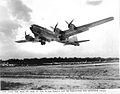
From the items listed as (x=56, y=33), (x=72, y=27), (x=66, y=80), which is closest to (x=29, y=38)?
(x=56, y=33)

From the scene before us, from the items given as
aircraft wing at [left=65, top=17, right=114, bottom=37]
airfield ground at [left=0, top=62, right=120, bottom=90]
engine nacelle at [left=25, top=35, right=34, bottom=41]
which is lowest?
airfield ground at [left=0, top=62, right=120, bottom=90]

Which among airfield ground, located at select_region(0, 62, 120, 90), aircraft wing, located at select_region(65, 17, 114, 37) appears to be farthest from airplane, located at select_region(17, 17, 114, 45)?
airfield ground, located at select_region(0, 62, 120, 90)

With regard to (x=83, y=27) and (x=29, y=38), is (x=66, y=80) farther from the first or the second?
(x=29, y=38)

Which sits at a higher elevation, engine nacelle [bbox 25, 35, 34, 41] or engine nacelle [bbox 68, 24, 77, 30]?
engine nacelle [bbox 68, 24, 77, 30]

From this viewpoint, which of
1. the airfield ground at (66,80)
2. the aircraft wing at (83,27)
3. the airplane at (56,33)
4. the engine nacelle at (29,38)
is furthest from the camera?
the engine nacelle at (29,38)

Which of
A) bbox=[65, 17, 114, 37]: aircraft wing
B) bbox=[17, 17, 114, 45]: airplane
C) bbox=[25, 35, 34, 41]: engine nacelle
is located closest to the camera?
bbox=[65, 17, 114, 37]: aircraft wing

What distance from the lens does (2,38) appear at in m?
9.48

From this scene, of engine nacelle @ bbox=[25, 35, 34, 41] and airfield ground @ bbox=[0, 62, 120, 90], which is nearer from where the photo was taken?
airfield ground @ bbox=[0, 62, 120, 90]

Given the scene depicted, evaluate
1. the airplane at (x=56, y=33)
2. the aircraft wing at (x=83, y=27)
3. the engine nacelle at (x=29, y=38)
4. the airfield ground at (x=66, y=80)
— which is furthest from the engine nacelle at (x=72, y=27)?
the airfield ground at (x=66, y=80)

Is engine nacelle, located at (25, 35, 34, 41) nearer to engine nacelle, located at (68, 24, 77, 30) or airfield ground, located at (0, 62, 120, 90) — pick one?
airfield ground, located at (0, 62, 120, 90)

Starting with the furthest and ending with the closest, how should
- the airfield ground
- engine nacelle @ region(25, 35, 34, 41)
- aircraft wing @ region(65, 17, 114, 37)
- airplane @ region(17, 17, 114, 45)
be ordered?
engine nacelle @ region(25, 35, 34, 41) → airplane @ region(17, 17, 114, 45) → aircraft wing @ region(65, 17, 114, 37) → the airfield ground

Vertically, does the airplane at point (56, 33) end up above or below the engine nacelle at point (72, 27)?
below

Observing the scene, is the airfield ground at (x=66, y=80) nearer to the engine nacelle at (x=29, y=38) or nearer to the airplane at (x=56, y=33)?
the airplane at (x=56, y=33)

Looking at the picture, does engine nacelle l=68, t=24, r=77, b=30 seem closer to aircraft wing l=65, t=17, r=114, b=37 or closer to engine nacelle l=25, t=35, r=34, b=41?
aircraft wing l=65, t=17, r=114, b=37
